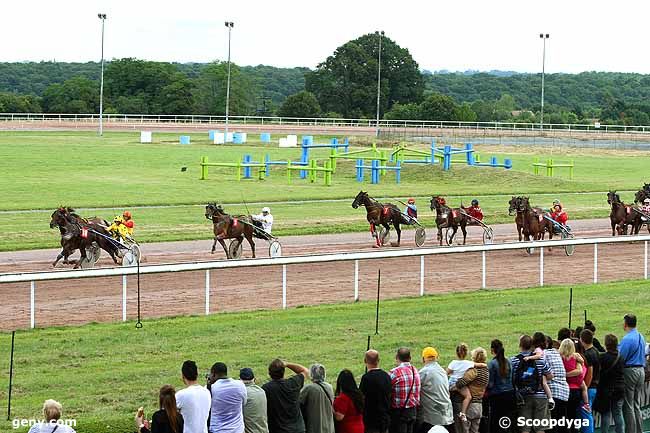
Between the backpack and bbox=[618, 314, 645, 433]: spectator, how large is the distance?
54.7 inches

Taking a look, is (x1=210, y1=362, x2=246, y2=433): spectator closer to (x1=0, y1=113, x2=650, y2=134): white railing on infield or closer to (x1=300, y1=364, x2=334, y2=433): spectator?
(x1=300, y1=364, x2=334, y2=433): spectator

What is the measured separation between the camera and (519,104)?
170375 mm

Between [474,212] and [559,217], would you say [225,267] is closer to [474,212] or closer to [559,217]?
[474,212]

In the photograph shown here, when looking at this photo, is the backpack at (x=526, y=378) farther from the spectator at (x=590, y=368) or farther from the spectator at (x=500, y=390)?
the spectator at (x=590, y=368)

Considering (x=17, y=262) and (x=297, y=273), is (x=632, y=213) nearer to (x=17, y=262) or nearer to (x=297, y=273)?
(x=297, y=273)

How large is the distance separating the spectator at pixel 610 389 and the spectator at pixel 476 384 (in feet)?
5.26

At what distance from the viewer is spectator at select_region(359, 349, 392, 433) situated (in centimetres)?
1030

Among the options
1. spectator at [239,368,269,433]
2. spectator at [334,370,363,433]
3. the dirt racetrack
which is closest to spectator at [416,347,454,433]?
spectator at [334,370,363,433]

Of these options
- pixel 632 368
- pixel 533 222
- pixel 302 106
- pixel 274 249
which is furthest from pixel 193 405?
pixel 302 106

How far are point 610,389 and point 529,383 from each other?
4.23 feet

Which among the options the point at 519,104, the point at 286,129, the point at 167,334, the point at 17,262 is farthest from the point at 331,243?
the point at 519,104

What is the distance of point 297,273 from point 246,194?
19.7 m

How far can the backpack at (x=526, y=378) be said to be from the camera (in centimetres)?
1103

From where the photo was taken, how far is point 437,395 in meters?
10.7
